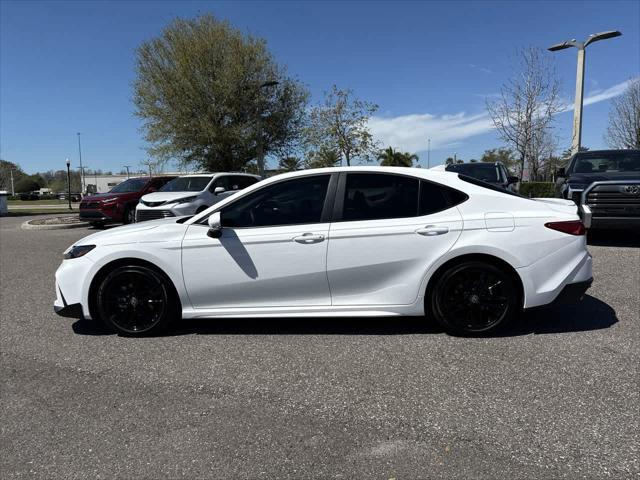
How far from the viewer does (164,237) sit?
425 centimetres

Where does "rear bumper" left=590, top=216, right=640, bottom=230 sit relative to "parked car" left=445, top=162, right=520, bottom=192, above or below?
below

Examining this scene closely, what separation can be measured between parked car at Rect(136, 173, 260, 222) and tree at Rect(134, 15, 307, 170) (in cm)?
1082

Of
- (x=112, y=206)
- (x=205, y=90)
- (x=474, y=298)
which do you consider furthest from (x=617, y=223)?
(x=205, y=90)

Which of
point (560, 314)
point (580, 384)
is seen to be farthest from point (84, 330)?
point (560, 314)

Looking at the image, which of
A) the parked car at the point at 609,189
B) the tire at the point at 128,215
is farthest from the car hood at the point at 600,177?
the tire at the point at 128,215

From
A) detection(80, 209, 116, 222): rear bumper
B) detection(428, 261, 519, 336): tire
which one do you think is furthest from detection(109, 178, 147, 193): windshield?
detection(428, 261, 519, 336): tire

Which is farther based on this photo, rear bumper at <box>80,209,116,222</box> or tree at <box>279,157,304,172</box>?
tree at <box>279,157,304,172</box>

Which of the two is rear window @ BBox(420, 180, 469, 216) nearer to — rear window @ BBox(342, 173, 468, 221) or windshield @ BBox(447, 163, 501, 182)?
rear window @ BBox(342, 173, 468, 221)

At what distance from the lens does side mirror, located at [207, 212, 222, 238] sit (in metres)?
4.07

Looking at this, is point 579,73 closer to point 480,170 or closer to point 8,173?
point 480,170

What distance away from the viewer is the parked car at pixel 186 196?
38.7ft

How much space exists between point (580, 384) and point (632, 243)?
7.51 meters

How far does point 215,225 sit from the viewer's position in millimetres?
4066

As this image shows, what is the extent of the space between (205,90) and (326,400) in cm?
2414
